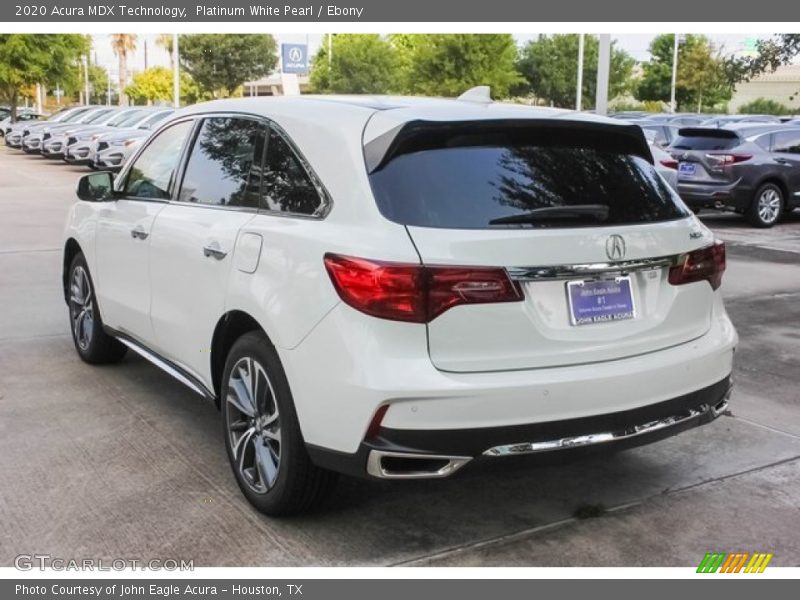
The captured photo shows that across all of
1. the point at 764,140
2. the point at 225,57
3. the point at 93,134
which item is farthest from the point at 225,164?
the point at 225,57

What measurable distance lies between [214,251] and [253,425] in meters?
0.80

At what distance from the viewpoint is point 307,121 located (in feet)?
13.0

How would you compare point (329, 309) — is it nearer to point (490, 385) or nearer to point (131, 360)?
point (490, 385)

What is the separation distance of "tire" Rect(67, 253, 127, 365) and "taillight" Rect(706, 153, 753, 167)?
36.6 ft

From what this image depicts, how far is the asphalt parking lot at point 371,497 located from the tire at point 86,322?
16 cm

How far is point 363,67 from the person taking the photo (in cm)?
5344

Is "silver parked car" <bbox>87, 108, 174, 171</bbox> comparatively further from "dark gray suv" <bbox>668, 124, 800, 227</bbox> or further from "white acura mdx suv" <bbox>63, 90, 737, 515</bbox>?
"white acura mdx suv" <bbox>63, 90, 737, 515</bbox>

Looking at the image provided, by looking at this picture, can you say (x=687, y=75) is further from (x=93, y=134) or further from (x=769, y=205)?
(x=769, y=205)

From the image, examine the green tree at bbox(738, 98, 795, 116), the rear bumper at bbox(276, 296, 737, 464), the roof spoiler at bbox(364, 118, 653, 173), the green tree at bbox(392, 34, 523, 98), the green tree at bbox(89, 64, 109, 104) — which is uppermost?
the green tree at bbox(89, 64, 109, 104)

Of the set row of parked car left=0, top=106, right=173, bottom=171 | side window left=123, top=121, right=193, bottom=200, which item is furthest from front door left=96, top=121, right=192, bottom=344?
row of parked car left=0, top=106, right=173, bottom=171

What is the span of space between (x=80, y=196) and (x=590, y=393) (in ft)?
12.0

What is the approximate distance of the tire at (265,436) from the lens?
3.68 metres

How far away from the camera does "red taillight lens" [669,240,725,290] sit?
151 inches

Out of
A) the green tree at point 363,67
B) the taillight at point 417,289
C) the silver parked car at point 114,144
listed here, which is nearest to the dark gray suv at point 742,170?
the taillight at point 417,289
